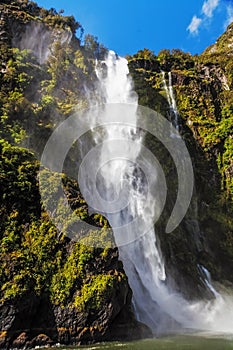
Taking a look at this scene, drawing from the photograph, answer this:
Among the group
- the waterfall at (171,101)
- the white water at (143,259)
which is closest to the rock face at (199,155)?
the waterfall at (171,101)

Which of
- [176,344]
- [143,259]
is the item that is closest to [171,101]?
[143,259]

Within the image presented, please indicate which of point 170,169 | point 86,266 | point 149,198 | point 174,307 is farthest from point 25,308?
point 170,169

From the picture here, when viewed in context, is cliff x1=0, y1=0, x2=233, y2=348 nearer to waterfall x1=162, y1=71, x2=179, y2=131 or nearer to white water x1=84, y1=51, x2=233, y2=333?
waterfall x1=162, y1=71, x2=179, y2=131

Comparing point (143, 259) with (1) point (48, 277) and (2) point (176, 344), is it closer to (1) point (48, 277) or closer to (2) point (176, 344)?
(1) point (48, 277)

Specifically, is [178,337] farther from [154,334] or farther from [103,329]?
[103,329]

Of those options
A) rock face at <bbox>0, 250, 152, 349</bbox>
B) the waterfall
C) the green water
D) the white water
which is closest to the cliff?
rock face at <bbox>0, 250, 152, 349</bbox>

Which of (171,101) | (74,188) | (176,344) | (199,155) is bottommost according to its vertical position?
(176,344)
